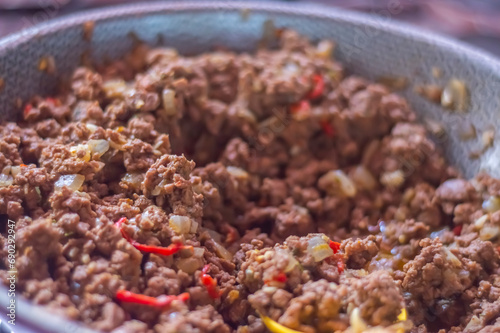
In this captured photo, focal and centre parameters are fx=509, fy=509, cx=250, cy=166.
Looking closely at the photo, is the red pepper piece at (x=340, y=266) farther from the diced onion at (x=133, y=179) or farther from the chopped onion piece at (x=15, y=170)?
the chopped onion piece at (x=15, y=170)

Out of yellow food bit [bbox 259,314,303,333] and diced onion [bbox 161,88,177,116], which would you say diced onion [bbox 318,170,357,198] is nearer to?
diced onion [bbox 161,88,177,116]

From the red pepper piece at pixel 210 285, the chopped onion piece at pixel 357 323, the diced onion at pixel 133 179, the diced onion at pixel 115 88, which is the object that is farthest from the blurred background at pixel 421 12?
the chopped onion piece at pixel 357 323

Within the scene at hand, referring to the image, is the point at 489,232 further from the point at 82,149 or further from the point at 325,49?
the point at 82,149

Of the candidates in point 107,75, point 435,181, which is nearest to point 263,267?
point 435,181

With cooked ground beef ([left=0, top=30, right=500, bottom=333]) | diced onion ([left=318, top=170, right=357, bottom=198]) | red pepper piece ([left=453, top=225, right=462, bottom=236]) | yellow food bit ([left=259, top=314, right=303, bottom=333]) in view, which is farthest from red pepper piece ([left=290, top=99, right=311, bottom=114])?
yellow food bit ([left=259, top=314, right=303, bottom=333])

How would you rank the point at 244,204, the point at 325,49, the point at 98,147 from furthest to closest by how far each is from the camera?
1. the point at 325,49
2. the point at 244,204
3. the point at 98,147

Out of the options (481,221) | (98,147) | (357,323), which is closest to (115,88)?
(98,147)
